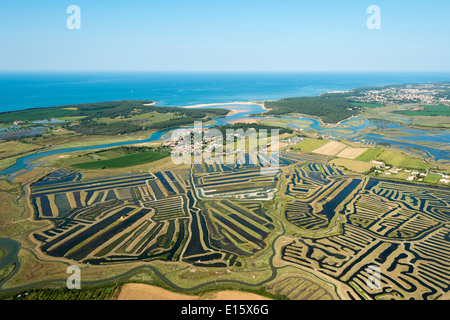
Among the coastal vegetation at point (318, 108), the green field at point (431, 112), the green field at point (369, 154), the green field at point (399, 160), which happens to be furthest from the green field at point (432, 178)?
the green field at point (431, 112)

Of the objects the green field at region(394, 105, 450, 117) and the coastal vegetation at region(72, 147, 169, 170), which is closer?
the coastal vegetation at region(72, 147, 169, 170)

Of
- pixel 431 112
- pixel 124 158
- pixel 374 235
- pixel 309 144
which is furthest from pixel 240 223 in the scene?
pixel 431 112

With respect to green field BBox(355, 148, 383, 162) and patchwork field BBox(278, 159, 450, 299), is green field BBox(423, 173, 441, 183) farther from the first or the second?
green field BBox(355, 148, 383, 162)

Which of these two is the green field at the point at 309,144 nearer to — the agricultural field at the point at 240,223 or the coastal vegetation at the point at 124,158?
the agricultural field at the point at 240,223

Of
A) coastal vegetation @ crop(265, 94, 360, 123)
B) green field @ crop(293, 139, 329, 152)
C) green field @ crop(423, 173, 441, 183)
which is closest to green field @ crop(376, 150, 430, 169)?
green field @ crop(423, 173, 441, 183)

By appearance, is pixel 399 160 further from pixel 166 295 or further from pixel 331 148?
pixel 166 295
